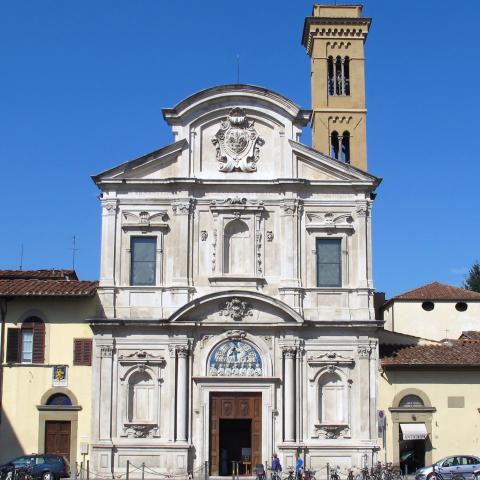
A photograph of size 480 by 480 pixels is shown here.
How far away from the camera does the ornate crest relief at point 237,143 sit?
135 feet

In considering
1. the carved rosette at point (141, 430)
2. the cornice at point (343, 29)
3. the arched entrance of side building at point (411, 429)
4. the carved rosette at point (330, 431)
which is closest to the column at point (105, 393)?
the carved rosette at point (141, 430)

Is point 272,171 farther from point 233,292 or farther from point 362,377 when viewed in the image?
point 362,377

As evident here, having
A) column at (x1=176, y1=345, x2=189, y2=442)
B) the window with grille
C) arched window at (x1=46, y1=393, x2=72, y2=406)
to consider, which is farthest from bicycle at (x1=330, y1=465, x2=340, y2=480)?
the window with grille

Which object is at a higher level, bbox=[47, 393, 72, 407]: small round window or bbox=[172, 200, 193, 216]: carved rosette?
bbox=[172, 200, 193, 216]: carved rosette

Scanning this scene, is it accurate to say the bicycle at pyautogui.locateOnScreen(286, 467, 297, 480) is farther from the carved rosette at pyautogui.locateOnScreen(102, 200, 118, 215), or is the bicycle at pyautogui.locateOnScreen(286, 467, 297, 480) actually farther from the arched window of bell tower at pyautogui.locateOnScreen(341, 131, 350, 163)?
the arched window of bell tower at pyautogui.locateOnScreen(341, 131, 350, 163)

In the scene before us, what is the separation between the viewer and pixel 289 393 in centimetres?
3897

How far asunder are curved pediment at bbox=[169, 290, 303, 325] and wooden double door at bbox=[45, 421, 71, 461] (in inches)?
252

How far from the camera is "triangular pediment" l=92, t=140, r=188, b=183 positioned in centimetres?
4072

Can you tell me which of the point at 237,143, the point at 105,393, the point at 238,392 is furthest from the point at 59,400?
the point at 237,143

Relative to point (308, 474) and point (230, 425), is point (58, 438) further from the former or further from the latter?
point (308, 474)

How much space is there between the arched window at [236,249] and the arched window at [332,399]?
5.71 m

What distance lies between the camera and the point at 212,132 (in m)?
41.6

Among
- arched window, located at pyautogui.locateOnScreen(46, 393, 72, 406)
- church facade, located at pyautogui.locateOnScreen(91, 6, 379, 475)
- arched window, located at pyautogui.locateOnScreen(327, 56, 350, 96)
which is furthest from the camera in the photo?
arched window, located at pyautogui.locateOnScreen(327, 56, 350, 96)

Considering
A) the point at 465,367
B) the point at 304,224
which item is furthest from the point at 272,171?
the point at 465,367
